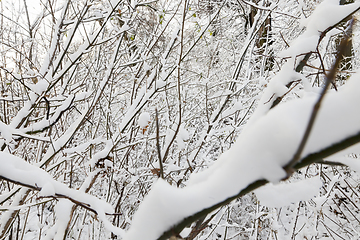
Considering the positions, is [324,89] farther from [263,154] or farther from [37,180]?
[37,180]

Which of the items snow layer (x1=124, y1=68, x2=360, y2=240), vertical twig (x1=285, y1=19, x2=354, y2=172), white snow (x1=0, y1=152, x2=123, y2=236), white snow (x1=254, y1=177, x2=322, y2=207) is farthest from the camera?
white snow (x1=0, y1=152, x2=123, y2=236)

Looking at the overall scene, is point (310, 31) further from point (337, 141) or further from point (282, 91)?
point (337, 141)

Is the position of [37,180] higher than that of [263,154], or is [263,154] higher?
[37,180]

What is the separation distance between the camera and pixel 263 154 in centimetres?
37

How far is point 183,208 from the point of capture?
0.40 metres

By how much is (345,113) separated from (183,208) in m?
0.31

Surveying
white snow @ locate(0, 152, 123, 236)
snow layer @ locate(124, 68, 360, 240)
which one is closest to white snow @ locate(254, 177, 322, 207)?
snow layer @ locate(124, 68, 360, 240)

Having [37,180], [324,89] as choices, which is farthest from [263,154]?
[37,180]

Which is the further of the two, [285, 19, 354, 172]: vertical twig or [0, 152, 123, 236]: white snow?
[0, 152, 123, 236]: white snow

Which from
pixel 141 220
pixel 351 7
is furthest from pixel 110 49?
pixel 141 220

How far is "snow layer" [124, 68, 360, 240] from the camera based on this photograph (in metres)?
0.34

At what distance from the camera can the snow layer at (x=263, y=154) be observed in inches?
13.3

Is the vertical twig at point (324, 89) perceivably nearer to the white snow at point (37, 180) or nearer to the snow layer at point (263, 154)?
the snow layer at point (263, 154)

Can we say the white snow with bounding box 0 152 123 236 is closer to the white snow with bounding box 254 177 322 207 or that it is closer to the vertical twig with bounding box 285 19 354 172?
the white snow with bounding box 254 177 322 207
